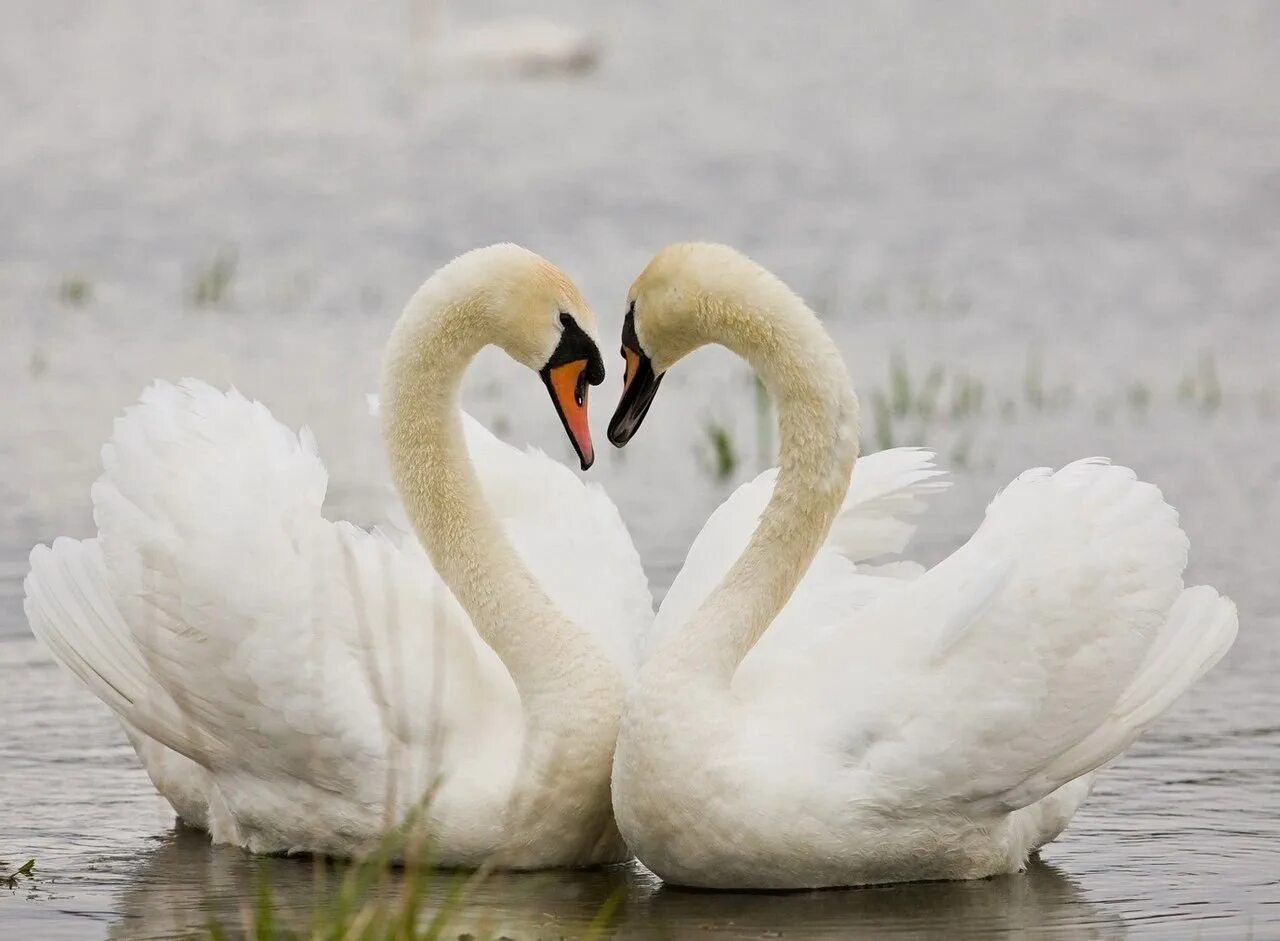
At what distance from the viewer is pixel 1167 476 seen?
11.9 metres

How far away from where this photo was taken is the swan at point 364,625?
22.1 feet

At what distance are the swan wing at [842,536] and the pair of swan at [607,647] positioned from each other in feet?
0.15

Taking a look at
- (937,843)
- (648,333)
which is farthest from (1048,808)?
(648,333)

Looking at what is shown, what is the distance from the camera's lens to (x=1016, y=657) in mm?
6496

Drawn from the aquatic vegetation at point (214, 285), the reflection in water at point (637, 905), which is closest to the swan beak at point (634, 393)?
the reflection in water at point (637, 905)

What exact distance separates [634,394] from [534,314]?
1.20 feet

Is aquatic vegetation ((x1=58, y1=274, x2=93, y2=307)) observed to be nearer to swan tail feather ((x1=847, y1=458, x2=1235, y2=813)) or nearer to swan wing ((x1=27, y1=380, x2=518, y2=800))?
swan wing ((x1=27, y1=380, x2=518, y2=800))

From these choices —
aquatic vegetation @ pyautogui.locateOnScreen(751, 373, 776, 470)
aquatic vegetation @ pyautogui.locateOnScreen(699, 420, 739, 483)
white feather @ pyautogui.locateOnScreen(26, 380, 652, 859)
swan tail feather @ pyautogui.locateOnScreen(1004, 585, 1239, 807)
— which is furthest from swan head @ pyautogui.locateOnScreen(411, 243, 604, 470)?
aquatic vegetation @ pyautogui.locateOnScreen(751, 373, 776, 470)

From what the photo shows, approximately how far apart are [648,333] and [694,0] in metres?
26.1

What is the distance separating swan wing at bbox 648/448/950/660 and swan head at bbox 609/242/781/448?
82 centimetres

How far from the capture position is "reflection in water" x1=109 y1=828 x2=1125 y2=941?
6.18 meters

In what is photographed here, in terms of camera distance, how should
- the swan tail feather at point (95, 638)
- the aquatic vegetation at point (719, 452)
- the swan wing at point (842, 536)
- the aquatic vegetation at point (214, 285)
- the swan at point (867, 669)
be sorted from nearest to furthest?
1. the swan at point (867, 669)
2. the swan tail feather at point (95, 638)
3. the swan wing at point (842, 536)
4. the aquatic vegetation at point (719, 452)
5. the aquatic vegetation at point (214, 285)

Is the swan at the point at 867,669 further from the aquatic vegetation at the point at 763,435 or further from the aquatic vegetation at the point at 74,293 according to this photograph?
the aquatic vegetation at the point at 74,293

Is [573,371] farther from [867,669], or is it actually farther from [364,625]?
[867,669]
